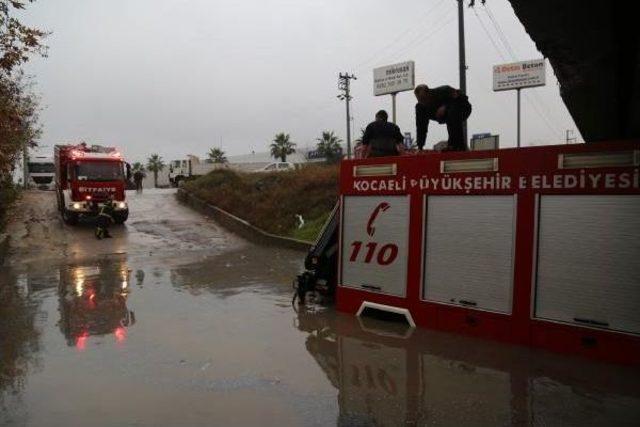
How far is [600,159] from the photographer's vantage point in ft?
18.7

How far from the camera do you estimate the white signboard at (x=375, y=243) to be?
294 inches

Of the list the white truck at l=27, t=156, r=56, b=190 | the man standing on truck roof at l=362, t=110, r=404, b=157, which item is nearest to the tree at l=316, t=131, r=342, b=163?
the white truck at l=27, t=156, r=56, b=190

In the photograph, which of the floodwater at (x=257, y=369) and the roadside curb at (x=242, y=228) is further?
the roadside curb at (x=242, y=228)

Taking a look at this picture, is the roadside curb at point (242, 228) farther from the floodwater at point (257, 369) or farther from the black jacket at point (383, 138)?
the black jacket at point (383, 138)

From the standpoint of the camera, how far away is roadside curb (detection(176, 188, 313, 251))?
1753 centimetres

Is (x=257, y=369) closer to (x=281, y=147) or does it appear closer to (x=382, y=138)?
(x=382, y=138)

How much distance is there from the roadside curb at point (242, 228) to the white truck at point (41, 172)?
19916mm

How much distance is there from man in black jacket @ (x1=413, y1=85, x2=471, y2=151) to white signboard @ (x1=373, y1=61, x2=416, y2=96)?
20.0 meters

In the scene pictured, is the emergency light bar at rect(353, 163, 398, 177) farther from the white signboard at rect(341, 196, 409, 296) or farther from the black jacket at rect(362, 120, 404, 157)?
the black jacket at rect(362, 120, 404, 157)

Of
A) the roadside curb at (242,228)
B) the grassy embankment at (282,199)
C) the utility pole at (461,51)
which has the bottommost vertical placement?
the roadside curb at (242,228)

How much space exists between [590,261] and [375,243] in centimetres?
279

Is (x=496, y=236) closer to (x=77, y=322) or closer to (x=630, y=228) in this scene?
(x=630, y=228)

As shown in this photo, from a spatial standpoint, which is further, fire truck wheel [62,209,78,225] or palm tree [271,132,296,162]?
palm tree [271,132,296,162]

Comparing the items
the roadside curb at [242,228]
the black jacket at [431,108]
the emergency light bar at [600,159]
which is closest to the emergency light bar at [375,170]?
the black jacket at [431,108]
